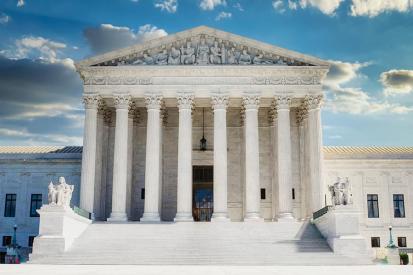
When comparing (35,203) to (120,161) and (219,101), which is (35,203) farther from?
(219,101)

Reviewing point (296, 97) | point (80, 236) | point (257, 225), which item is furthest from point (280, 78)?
point (80, 236)

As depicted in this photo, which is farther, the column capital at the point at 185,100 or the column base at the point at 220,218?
the column capital at the point at 185,100

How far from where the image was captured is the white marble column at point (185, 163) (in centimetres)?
4422

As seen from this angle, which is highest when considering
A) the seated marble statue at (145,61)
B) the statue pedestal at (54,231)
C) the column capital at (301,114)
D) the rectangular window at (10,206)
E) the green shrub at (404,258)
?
the seated marble statue at (145,61)

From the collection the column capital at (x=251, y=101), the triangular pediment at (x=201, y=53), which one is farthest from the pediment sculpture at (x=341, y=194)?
the triangular pediment at (x=201, y=53)

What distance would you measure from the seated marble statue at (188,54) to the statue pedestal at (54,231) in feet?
53.3

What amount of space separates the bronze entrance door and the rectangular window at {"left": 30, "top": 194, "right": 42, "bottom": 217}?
15062mm

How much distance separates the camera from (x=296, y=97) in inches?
1807

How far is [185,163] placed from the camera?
44875mm

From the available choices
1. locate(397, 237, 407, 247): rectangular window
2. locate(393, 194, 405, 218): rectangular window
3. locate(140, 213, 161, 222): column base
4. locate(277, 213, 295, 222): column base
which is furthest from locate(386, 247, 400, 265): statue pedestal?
locate(140, 213, 161, 222): column base

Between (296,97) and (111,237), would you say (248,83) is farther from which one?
(111,237)

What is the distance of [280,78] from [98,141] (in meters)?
16.8

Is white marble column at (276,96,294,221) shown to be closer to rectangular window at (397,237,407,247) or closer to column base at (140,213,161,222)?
column base at (140,213,161,222)

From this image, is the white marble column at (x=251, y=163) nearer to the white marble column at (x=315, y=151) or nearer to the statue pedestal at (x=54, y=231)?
the white marble column at (x=315, y=151)
